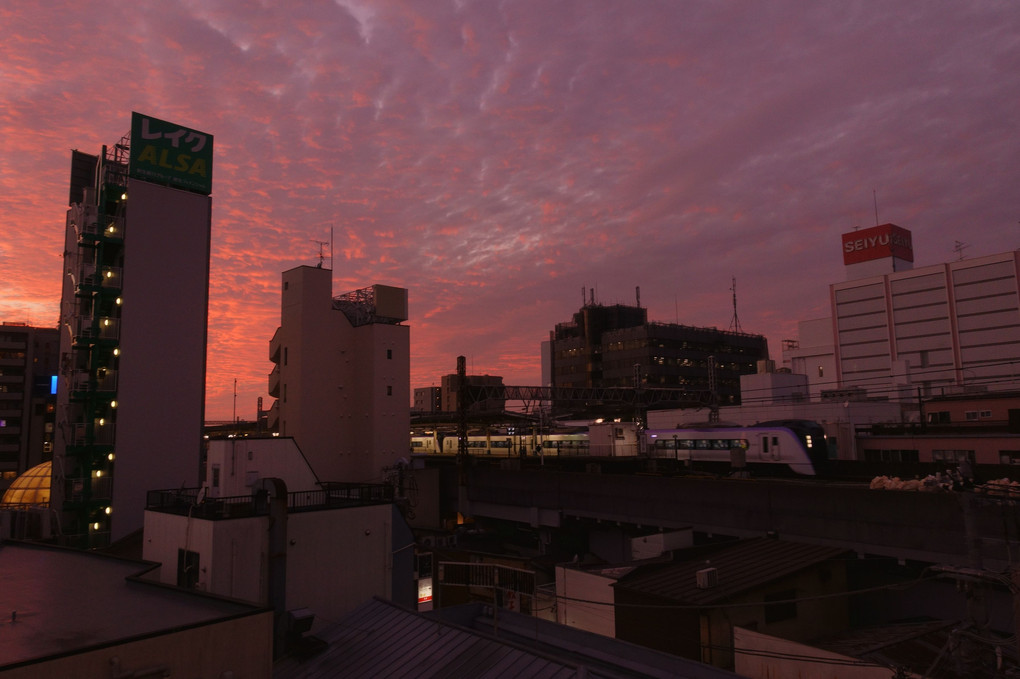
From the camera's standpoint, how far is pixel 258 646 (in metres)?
11.7

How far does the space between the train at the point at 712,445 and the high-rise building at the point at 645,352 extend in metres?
52.1

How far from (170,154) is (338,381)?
21678mm

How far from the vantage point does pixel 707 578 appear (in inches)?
728

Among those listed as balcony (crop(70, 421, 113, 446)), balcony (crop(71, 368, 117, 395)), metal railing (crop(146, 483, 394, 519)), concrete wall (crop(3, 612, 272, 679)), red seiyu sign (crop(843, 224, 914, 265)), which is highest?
red seiyu sign (crop(843, 224, 914, 265))

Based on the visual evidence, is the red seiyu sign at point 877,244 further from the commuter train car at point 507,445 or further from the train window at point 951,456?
the commuter train car at point 507,445

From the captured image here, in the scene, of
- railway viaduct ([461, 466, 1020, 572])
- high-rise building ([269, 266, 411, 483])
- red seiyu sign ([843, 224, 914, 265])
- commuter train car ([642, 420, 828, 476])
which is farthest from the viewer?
red seiyu sign ([843, 224, 914, 265])

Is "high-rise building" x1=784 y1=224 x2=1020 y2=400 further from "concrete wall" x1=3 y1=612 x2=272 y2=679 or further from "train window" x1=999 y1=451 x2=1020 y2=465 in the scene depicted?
"concrete wall" x1=3 y1=612 x2=272 y2=679

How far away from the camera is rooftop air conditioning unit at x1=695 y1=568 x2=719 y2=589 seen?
60.6 feet

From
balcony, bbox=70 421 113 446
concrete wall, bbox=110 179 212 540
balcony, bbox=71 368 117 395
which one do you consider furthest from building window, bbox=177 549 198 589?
balcony, bbox=71 368 117 395

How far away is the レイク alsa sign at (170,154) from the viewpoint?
38.1 m

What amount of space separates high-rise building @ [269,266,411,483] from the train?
13983 mm

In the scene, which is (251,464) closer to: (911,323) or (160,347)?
(160,347)

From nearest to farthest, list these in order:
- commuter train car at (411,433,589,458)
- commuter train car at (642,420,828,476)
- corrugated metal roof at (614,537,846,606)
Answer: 1. corrugated metal roof at (614,537,846,606)
2. commuter train car at (642,420,828,476)
3. commuter train car at (411,433,589,458)

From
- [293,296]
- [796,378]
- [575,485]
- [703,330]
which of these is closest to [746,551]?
[575,485]
